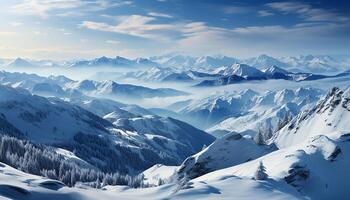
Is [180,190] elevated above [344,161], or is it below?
above

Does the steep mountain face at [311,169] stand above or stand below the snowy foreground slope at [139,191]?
below

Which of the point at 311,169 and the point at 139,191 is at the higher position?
the point at 139,191

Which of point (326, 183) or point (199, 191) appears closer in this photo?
point (199, 191)

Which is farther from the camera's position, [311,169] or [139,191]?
[311,169]

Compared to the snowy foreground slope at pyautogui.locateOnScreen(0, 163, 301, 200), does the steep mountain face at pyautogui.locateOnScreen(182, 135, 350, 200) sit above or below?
below

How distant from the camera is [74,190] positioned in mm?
100000

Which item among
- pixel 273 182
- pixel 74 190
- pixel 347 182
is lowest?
pixel 347 182

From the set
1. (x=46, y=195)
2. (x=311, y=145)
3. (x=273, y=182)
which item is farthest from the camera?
(x=311, y=145)

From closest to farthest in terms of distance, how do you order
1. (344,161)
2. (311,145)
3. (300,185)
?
(300,185) → (344,161) → (311,145)

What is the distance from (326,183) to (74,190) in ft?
311

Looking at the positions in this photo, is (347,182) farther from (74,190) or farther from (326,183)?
(74,190)

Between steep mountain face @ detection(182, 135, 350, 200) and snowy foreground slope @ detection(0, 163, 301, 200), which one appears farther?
steep mountain face @ detection(182, 135, 350, 200)

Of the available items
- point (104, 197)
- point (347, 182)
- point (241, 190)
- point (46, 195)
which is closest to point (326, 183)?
point (347, 182)

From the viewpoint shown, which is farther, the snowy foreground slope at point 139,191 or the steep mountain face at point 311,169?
the steep mountain face at point 311,169
